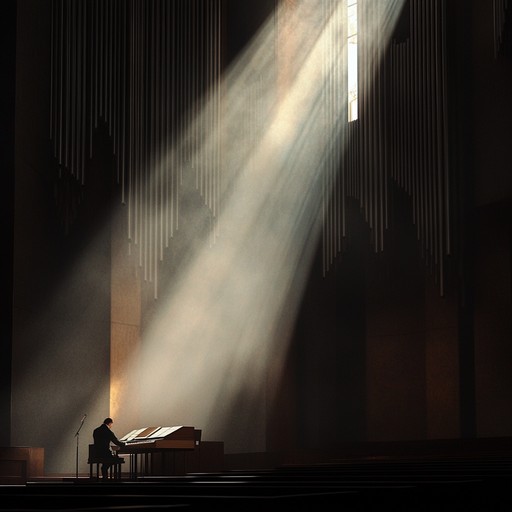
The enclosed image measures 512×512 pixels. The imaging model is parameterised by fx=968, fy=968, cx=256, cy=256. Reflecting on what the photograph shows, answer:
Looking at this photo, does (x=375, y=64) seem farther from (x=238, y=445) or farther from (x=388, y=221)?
(x=238, y=445)

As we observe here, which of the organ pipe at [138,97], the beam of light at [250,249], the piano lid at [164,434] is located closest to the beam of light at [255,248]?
the beam of light at [250,249]

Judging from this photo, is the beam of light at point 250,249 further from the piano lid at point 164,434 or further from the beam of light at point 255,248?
the piano lid at point 164,434

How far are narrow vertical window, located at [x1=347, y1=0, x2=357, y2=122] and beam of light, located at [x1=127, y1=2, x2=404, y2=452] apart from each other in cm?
48

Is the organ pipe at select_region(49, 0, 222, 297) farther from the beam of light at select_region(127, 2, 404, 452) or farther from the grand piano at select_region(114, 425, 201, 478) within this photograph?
the grand piano at select_region(114, 425, 201, 478)

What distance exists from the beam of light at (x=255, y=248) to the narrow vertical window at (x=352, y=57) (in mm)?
480

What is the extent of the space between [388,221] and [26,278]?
194 inches

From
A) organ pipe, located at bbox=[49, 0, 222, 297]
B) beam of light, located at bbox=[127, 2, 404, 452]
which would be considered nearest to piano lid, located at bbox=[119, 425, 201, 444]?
organ pipe, located at bbox=[49, 0, 222, 297]

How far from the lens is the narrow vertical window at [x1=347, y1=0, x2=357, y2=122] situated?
14.9 meters

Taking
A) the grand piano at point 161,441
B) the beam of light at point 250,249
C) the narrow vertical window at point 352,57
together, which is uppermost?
the narrow vertical window at point 352,57

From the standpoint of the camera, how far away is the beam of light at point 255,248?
568 inches

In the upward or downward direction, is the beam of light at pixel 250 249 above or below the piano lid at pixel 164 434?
above

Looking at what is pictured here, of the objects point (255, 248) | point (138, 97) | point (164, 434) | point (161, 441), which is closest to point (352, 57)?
point (255, 248)

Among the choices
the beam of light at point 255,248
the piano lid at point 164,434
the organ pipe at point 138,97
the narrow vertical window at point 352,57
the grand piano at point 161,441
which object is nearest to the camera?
the grand piano at point 161,441

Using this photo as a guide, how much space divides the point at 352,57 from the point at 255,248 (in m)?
3.37
